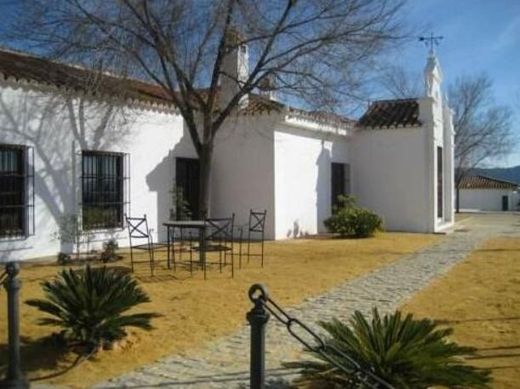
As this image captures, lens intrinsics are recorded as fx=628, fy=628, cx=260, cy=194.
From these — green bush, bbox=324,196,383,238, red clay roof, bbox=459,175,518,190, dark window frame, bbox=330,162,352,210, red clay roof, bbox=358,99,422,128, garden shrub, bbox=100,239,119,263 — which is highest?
red clay roof, bbox=358,99,422,128

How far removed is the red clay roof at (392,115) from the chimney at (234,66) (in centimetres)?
599

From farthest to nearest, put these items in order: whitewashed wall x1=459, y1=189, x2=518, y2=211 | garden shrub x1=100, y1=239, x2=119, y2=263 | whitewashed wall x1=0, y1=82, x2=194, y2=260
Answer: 1. whitewashed wall x1=459, y1=189, x2=518, y2=211
2. whitewashed wall x1=0, y1=82, x2=194, y2=260
3. garden shrub x1=100, y1=239, x2=119, y2=263

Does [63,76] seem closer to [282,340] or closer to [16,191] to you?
[16,191]

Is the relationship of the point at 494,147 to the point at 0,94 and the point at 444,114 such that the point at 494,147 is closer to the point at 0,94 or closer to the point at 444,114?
the point at 444,114

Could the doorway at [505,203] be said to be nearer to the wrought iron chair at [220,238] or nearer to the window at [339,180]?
the window at [339,180]

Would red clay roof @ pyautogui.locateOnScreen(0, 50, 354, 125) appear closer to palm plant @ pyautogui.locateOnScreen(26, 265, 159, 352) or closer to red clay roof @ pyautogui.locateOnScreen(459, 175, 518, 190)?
palm plant @ pyautogui.locateOnScreen(26, 265, 159, 352)

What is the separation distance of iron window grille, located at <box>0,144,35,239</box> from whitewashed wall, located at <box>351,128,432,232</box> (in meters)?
12.0

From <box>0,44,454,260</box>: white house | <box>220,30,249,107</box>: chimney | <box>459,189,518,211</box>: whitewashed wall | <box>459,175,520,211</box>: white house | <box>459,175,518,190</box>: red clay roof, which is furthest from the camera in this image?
<box>459,175,518,190</box>: red clay roof

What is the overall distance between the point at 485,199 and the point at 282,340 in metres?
50.9

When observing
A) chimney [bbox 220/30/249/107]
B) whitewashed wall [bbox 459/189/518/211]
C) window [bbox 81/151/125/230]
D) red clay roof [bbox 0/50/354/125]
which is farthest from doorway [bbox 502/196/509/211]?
window [bbox 81/151/125/230]

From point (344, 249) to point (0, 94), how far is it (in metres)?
8.17

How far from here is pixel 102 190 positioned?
1426 centimetres

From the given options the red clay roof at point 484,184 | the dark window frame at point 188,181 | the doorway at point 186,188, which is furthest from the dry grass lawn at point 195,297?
the red clay roof at point 484,184

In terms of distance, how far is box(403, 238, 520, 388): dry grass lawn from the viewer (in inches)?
222
